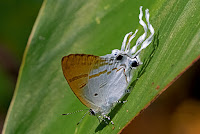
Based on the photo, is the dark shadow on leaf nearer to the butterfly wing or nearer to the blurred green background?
the butterfly wing

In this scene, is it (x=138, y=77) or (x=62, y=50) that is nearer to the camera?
(x=138, y=77)

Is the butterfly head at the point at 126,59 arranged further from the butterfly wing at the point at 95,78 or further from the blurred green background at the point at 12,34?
the blurred green background at the point at 12,34

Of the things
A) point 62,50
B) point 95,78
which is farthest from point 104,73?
point 62,50

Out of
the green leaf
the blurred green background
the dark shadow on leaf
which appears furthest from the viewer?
the blurred green background

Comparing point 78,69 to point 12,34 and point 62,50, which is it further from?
point 12,34

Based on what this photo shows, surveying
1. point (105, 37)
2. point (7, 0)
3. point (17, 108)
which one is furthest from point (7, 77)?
point (105, 37)

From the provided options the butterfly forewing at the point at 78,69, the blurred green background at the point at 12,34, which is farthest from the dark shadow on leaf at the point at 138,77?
the blurred green background at the point at 12,34

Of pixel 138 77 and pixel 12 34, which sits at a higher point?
pixel 12 34

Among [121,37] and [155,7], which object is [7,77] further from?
[155,7]

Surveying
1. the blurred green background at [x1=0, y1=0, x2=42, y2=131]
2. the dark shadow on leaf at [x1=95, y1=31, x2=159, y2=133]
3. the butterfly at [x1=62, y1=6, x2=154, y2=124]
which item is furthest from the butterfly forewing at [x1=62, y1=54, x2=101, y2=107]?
the blurred green background at [x1=0, y1=0, x2=42, y2=131]
